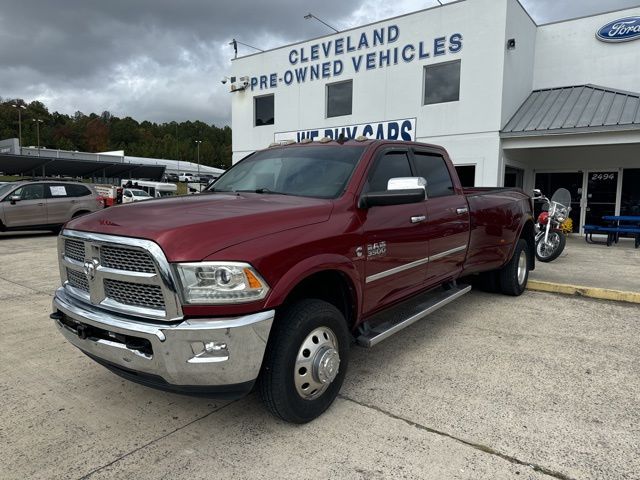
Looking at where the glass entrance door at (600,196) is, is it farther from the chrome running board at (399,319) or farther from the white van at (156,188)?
the white van at (156,188)

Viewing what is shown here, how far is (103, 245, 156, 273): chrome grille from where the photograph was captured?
2547mm

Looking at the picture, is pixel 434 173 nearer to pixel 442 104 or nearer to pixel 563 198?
pixel 563 198

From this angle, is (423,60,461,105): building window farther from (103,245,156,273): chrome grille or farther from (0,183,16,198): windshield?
(103,245,156,273): chrome grille

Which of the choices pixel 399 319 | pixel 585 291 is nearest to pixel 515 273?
pixel 585 291

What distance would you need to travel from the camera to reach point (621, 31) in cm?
1346

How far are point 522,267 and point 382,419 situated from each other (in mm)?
4277

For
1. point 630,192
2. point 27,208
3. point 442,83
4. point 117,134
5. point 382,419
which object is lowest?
point 382,419

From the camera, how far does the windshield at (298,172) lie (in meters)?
3.61

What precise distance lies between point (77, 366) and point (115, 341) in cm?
162

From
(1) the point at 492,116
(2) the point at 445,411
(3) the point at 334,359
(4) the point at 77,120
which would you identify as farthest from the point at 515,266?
(4) the point at 77,120

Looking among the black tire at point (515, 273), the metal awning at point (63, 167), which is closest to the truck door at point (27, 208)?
the black tire at point (515, 273)

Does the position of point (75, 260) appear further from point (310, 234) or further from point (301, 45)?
point (301, 45)

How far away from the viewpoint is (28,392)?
137 inches

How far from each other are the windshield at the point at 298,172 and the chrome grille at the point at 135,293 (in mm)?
1413
